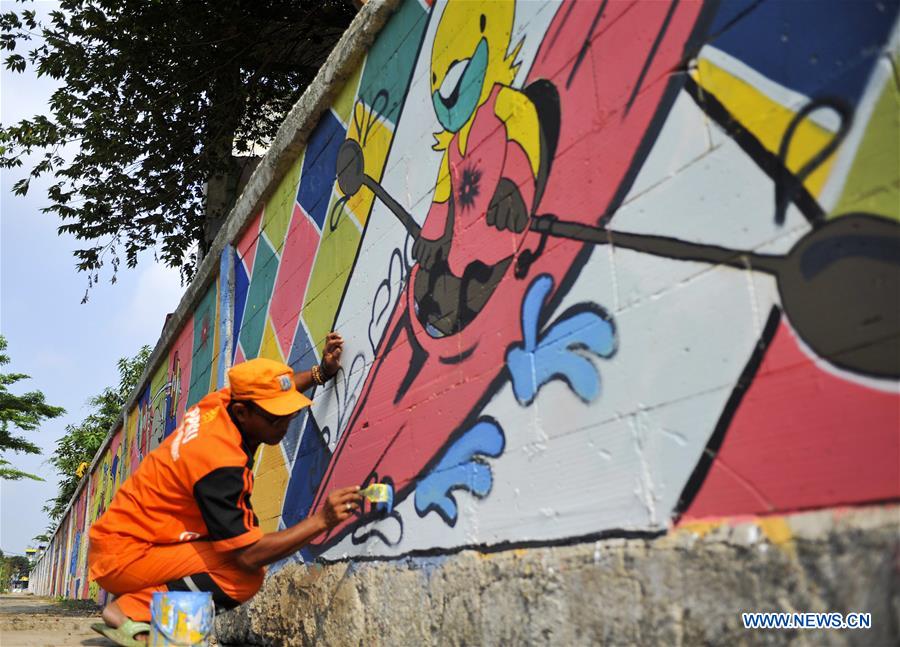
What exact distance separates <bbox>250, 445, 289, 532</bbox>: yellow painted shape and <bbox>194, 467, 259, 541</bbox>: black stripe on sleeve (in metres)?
1.42

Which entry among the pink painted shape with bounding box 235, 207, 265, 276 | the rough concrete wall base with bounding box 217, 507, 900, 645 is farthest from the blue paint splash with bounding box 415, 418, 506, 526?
the pink painted shape with bounding box 235, 207, 265, 276

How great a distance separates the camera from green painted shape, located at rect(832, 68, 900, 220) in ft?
5.02

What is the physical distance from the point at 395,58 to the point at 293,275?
1.68 m

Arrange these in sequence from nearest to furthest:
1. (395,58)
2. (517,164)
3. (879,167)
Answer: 1. (879,167)
2. (517,164)
3. (395,58)

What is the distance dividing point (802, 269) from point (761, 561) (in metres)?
0.65

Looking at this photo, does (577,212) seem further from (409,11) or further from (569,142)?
(409,11)

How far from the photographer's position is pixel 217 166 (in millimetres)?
10461

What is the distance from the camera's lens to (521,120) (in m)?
2.72

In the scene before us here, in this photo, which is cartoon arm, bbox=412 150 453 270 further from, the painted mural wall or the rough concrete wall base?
the rough concrete wall base

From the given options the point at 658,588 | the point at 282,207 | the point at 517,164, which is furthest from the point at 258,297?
the point at 658,588

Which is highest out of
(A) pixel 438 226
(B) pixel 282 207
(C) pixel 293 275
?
(B) pixel 282 207

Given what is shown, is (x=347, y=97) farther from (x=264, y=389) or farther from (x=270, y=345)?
(x=264, y=389)

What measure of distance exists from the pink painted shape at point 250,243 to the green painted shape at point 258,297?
0.35ft

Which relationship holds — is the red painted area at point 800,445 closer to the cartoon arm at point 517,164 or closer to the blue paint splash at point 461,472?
the blue paint splash at point 461,472
